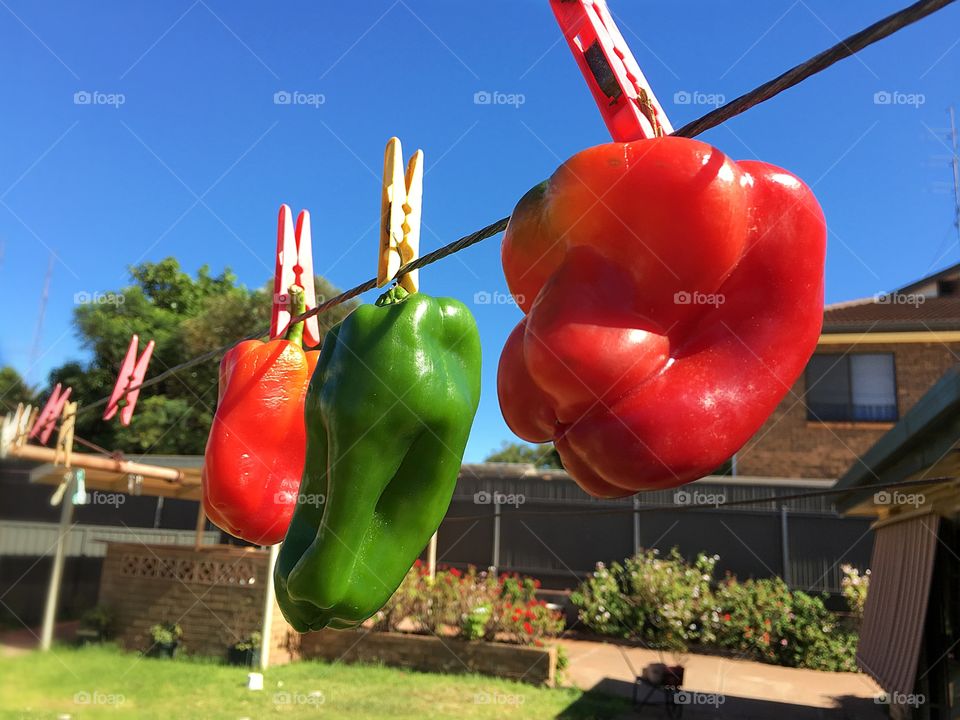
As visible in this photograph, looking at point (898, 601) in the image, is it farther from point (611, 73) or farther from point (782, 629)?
point (611, 73)

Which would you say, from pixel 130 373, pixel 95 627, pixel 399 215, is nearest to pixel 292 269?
pixel 399 215

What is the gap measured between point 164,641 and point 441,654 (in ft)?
13.4

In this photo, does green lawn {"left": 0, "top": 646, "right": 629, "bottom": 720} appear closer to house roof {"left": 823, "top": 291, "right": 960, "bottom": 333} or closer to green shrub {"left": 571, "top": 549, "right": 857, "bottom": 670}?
green shrub {"left": 571, "top": 549, "right": 857, "bottom": 670}

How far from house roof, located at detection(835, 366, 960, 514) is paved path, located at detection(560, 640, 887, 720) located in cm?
326

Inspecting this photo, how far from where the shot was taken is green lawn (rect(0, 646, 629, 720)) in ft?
25.5

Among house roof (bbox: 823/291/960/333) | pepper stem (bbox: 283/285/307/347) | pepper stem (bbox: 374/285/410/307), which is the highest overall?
house roof (bbox: 823/291/960/333)

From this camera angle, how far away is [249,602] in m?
10.5

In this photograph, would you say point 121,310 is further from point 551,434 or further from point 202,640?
point 551,434

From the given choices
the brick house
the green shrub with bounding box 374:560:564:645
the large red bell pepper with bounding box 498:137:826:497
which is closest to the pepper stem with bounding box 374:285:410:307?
the large red bell pepper with bounding box 498:137:826:497

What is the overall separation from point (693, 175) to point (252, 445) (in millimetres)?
1233

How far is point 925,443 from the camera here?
5.14 metres

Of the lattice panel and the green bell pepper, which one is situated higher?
the green bell pepper

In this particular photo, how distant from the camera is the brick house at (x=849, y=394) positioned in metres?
15.0

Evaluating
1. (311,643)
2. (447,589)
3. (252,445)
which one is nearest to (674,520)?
(447,589)
